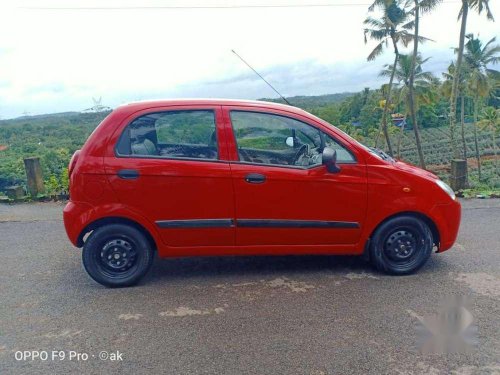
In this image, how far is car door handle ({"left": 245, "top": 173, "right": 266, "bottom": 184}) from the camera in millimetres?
3555

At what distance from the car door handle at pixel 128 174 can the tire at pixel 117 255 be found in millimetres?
469

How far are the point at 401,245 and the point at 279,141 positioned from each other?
61.1 inches

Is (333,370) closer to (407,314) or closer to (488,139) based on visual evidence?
(407,314)

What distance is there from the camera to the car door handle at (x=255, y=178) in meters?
3.55

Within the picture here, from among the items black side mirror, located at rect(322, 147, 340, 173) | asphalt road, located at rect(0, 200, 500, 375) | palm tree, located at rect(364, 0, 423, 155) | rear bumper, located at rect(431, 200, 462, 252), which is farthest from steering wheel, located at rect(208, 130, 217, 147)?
palm tree, located at rect(364, 0, 423, 155)

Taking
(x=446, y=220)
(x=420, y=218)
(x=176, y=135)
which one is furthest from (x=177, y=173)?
(x=446, y=220)

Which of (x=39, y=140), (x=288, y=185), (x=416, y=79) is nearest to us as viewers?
(x=288, y=185)

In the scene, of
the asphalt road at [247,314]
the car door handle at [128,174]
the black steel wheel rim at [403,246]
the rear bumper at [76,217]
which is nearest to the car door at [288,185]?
the black steel wheel rim at [403,246]

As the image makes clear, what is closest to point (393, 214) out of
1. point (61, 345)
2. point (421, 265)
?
point (421, 265)

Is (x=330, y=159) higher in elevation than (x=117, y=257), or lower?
higher

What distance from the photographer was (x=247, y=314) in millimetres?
3150

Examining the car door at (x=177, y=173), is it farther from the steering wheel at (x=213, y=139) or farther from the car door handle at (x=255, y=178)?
the car door handle at (x=255, y=178)

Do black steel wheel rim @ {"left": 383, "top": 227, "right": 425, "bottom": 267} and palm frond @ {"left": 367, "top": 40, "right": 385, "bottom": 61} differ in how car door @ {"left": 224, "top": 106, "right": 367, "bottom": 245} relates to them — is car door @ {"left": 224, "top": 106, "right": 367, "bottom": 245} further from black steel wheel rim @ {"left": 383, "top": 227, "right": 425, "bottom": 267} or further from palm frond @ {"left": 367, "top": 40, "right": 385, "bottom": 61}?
palm frond @ {"left": 367, "top": 40, "right": 385, "bottom": 61}

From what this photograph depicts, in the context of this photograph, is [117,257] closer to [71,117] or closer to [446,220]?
[446,220]
